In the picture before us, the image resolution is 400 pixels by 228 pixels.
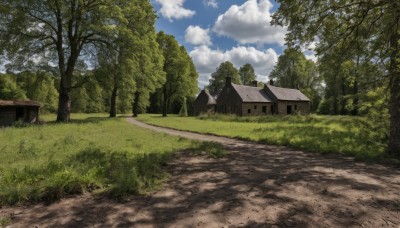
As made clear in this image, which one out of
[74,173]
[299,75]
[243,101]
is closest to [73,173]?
[74,173]

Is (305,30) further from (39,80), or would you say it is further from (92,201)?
(39,80)

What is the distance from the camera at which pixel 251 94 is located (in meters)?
44.6

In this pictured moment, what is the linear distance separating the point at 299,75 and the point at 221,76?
23776mm

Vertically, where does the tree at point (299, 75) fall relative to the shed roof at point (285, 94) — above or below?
above

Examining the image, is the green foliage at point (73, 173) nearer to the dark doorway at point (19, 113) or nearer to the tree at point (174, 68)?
the dark doorway at point (19, 113)

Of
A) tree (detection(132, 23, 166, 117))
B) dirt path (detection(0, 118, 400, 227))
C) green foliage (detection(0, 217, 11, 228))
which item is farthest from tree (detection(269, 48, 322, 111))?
green foliage (detection(0, 217, 11, 228))

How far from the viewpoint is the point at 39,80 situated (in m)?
25.3

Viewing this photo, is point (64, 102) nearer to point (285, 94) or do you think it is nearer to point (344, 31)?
point (344, 31)

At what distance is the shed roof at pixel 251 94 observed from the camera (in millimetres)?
42906

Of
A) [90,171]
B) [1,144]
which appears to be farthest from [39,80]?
[90,171]

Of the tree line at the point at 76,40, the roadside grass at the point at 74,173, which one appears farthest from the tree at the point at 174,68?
the roadside grass at the point at 74,173

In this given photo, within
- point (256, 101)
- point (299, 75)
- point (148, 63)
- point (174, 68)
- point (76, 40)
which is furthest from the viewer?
point (299, 75)

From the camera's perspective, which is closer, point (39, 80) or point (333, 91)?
point (39, 80)

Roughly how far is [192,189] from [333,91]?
6414cm
